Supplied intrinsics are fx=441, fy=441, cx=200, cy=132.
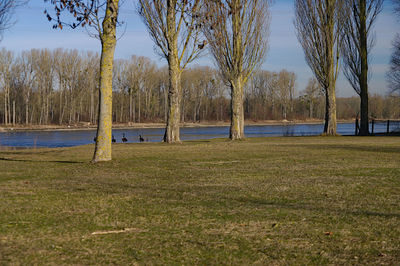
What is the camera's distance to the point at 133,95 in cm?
8219

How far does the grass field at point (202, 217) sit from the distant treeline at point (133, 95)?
4974cm

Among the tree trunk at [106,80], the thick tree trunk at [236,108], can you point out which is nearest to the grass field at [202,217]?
the tree trunk at [106,80]

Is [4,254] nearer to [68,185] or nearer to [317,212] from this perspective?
[317,212]

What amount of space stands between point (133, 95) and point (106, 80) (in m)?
71.4

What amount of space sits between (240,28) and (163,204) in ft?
65.7

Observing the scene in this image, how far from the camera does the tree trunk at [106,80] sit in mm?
11625

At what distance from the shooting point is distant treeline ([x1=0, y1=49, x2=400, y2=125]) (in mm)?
70750

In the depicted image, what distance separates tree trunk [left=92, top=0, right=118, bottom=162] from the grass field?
177cm

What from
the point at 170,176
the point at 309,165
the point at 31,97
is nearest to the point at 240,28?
the point at 309,165

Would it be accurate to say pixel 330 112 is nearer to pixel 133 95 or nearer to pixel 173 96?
pixel 173 96

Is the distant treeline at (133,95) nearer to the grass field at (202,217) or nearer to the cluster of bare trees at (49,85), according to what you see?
the cluster of bare trees at (49,85)

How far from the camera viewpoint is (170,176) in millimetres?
9609

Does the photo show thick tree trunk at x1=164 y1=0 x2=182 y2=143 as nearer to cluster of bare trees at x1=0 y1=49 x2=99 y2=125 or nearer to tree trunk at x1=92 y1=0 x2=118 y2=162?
tree trunk at x1=92 y1=0 x2=118 y2=162

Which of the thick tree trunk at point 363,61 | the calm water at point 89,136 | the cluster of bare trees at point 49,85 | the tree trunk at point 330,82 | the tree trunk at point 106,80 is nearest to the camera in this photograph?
the tree trunk at point 106,80
